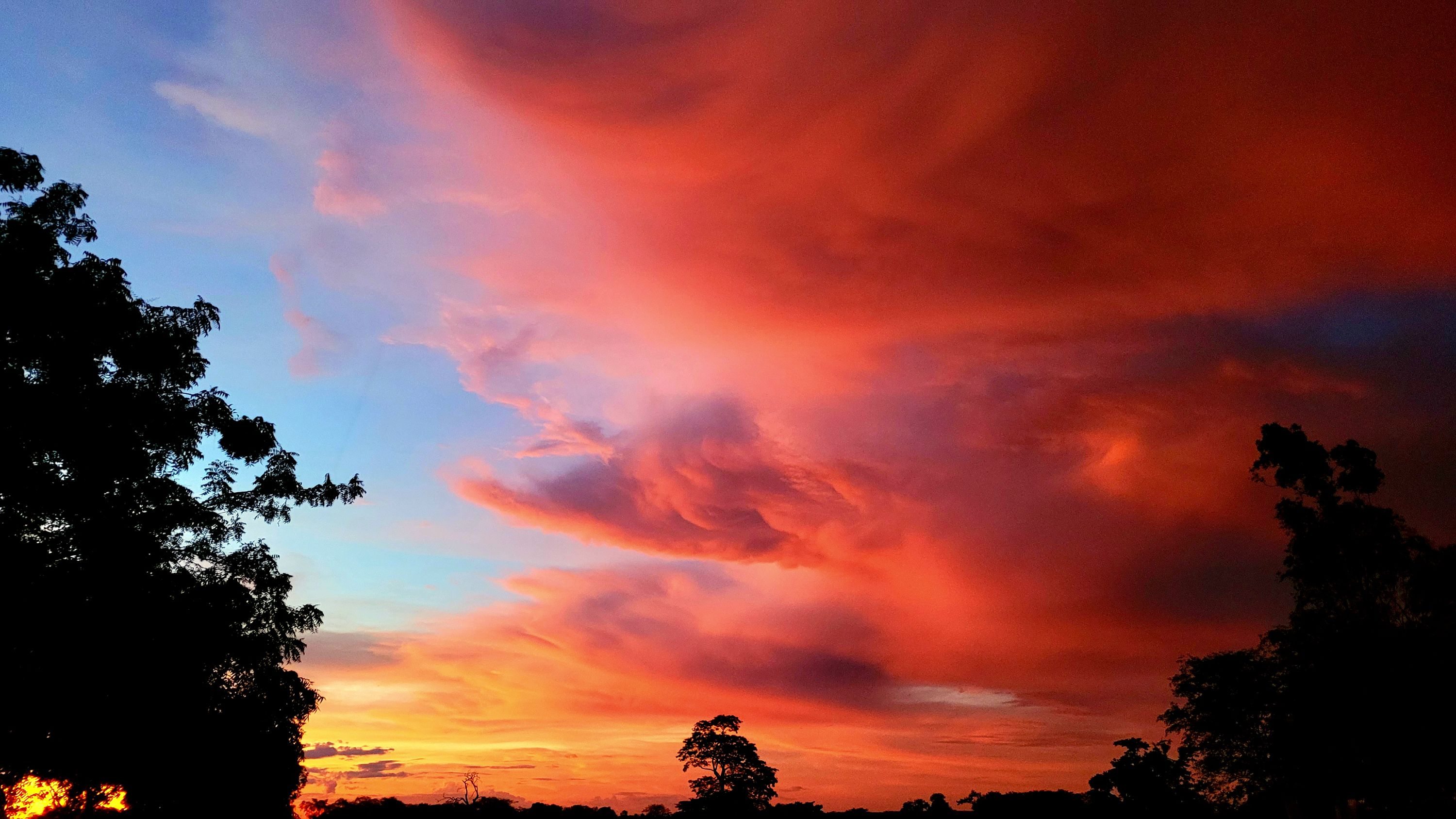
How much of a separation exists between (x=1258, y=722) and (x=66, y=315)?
229 ft

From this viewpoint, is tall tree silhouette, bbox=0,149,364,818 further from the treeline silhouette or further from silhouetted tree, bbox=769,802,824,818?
silhouetted tree, bbox=769,802,824,818

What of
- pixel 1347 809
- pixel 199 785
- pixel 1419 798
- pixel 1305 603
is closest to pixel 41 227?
pixel 199 785

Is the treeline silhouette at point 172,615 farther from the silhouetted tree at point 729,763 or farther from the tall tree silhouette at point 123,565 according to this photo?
the silhouetted tree at point 729,763

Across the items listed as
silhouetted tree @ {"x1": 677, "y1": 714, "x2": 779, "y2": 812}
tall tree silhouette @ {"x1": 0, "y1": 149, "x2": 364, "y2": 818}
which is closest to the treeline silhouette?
tall tree silhouette @ {"x1": 0, "y1": 149, "x2": 364, "y2": 818}

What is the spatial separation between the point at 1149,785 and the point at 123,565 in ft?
197

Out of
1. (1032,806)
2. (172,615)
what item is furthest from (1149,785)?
(172,615)

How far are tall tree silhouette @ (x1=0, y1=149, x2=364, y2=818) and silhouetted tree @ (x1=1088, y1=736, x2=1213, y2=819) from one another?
151 feet

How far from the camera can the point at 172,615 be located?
93.6 ft

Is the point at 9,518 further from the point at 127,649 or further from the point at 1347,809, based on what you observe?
the point at 1347,809

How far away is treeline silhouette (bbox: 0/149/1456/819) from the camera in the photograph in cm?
2570

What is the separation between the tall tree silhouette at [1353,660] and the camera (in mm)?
39781

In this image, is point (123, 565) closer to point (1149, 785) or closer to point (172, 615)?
point (172, 615)

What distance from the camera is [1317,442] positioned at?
49.7 m

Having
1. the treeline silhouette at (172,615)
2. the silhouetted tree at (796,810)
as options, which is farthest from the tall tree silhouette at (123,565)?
the silhouetted tree at (796,810)
